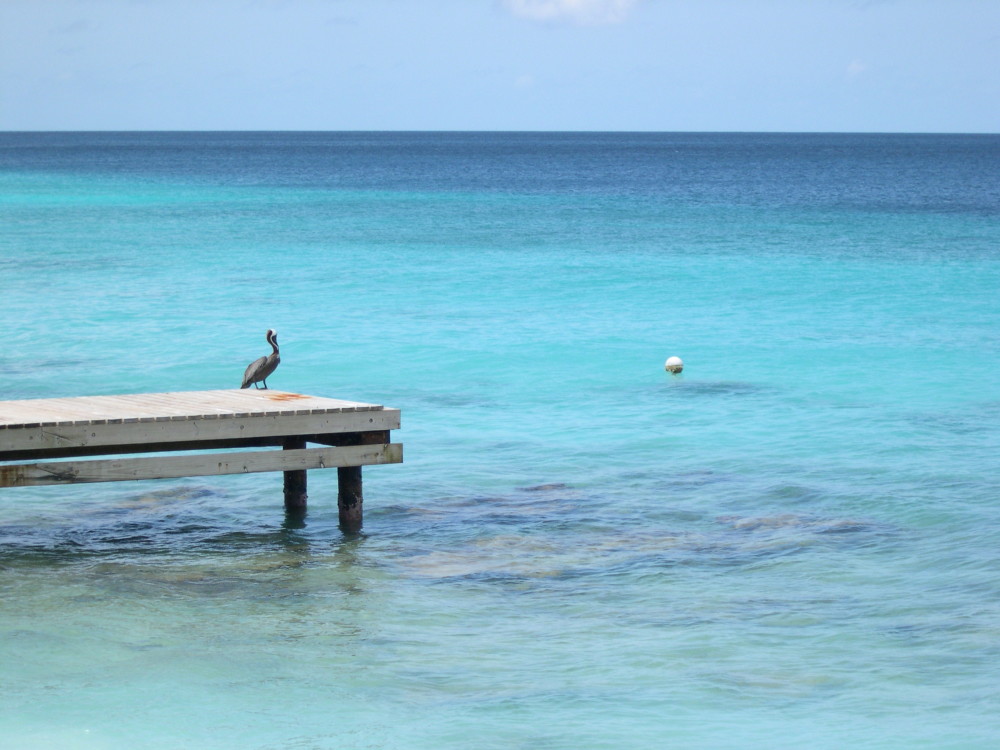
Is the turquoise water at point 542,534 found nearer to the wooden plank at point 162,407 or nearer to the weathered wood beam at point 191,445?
the weathered wood beam at point 191,445

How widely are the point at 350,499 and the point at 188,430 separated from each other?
5.62 ft

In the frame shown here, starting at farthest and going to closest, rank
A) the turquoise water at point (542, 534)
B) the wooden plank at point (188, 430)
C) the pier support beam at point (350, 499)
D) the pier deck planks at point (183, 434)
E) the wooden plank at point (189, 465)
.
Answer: the pier support beam at point (350, 499) < the wooden plank at point (189, 465) < the pier deck planks at point (183, 434) < the wooden plank at point (188, 430) < the turquoise water at point (542, 534)

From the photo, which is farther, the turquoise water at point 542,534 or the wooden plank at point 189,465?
the wooden plank at point 189,465

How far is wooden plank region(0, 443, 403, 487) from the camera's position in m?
9.30

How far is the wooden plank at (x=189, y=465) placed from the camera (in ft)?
30.5

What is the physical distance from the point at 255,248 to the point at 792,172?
203 ft

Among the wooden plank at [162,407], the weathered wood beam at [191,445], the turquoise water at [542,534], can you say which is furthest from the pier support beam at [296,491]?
the wooden plank at [162,407]

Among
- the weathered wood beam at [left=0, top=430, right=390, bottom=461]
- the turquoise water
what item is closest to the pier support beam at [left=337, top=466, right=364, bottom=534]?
→ the turquoise water

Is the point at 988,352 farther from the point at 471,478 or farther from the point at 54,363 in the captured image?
the point at 54,363

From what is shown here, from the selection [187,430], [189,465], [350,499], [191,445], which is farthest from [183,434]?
[350,499]

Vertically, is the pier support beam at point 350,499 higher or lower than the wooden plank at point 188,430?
lower

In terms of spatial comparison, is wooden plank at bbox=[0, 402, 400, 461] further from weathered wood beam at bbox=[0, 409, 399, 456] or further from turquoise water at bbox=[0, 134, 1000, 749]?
turquoise water at bbox=[0, 134, 1000, 749]

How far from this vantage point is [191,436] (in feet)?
31.0

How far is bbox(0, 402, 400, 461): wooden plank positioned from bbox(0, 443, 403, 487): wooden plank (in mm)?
162
